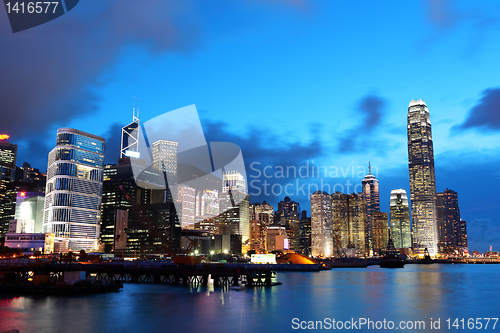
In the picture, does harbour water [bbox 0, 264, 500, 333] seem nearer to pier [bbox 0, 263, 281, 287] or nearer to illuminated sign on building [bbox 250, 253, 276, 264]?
pier [bbox 0, 263, 281, 287]

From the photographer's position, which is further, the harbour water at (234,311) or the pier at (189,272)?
the pier at (189,272)

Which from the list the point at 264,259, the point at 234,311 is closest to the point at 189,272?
the point at 234,311

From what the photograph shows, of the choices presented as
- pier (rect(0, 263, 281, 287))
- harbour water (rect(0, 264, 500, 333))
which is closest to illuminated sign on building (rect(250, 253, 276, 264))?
pier (rect(0, 263, 281, 287))

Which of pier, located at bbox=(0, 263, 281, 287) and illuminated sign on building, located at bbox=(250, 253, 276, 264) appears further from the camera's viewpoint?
illuminated sign on building, located at bbox=(250, 253, 276, 264)

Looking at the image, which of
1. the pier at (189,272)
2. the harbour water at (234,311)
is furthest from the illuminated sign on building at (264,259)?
the harbour water at (234,311)

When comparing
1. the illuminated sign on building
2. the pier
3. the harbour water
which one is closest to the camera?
the harbour water

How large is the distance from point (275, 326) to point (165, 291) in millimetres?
38883

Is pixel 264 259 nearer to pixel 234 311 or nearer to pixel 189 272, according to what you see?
pixel 189 272

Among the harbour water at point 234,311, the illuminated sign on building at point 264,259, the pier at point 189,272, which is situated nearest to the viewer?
the harbour water at point 234,311

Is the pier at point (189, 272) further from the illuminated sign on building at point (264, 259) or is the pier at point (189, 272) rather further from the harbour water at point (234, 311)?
the illuminated sign on building at point (264, 259)

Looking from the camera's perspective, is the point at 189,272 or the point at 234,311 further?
the point at 189,272

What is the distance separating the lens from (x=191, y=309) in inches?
2344

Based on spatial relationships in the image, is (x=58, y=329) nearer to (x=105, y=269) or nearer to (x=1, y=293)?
(x=1, y=293)

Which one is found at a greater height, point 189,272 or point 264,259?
point 189,272
